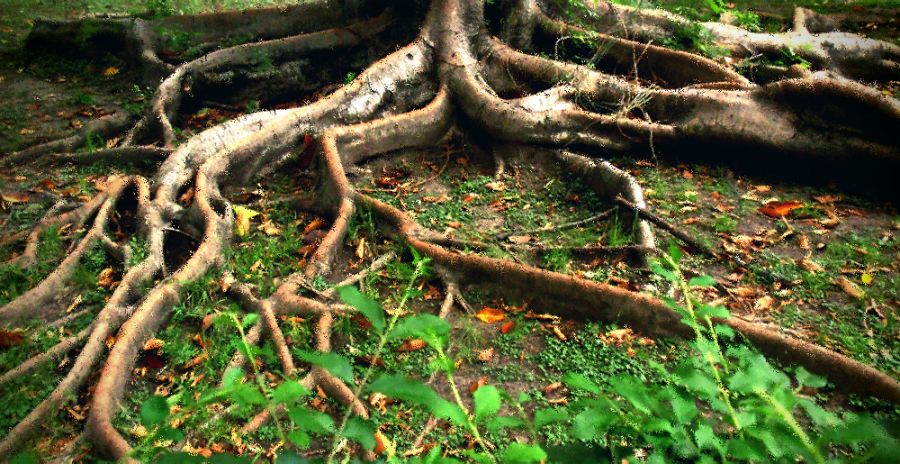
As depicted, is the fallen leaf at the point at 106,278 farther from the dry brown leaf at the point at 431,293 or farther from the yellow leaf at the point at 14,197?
the dry brown leaf at the point at 431,293

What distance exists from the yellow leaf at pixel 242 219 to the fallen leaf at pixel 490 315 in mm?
1867

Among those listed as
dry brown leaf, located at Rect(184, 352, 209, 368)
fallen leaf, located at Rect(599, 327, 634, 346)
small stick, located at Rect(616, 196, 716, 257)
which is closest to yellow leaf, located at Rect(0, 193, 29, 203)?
dry brown leaf, located at Rect(184, 352, 209, 368)

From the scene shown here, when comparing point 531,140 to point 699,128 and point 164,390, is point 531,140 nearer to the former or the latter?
point 699,128

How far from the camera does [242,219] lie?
4.20 meters

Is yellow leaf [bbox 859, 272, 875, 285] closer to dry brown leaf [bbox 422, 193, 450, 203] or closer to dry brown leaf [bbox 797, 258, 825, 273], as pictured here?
dry brown leaf [bbox 797, 258, 825, 273]

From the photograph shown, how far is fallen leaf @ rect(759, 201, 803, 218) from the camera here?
4.34 m

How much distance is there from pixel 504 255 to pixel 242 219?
197 centimetres

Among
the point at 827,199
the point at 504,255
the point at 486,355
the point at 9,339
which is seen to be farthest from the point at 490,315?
the point at 827,199

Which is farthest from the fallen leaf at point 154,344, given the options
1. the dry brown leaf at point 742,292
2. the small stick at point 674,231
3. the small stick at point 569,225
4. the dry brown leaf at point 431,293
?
the dry brown leaf at point 742,292

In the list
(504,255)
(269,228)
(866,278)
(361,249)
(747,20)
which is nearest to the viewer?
(866,278)

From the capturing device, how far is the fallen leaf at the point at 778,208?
4340 mm

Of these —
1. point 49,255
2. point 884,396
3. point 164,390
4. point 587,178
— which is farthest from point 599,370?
point 49,255

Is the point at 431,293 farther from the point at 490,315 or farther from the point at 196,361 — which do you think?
the point at 196,361

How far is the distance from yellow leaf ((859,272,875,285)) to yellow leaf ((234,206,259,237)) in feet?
13.8
